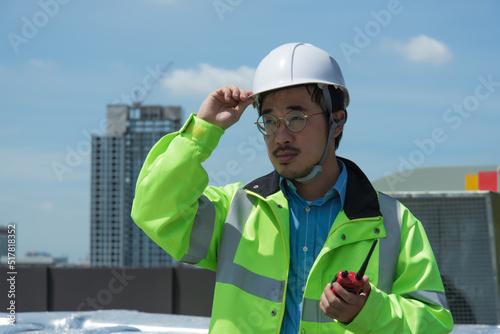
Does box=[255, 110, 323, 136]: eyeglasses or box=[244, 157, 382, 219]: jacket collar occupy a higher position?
box=[255, 110, 323, 136]: eyeglasses

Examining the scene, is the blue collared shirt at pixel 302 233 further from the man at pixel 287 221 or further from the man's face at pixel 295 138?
the man's face at pixel 295 138

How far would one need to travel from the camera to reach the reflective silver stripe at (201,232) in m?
2.58

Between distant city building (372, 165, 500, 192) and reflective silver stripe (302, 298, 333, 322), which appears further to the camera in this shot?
distant city building (372, 165, 500, 192)

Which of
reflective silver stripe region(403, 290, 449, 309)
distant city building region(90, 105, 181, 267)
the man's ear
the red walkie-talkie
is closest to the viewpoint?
the red walkie-talkie

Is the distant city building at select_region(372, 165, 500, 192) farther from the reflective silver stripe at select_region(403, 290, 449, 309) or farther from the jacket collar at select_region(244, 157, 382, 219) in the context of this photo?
the reflective silver stripe at select_region(403, 290, 449, 309)

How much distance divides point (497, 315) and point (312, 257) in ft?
23.8

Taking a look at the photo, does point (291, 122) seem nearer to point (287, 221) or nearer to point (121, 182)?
point (287, 221)

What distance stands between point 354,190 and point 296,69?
59 cm

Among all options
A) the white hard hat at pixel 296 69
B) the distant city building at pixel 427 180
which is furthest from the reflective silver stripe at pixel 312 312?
the distant city building at pixel 427 180

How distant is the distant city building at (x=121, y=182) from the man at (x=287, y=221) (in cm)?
11767

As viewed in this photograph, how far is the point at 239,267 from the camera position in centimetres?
252

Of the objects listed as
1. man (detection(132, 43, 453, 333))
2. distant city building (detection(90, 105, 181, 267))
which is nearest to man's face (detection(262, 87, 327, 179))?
man (detection(132, 43, 453, 333))

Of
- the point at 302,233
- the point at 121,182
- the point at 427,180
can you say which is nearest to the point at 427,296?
the point at 302,233

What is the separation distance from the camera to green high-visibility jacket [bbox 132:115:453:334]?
7.94ft
